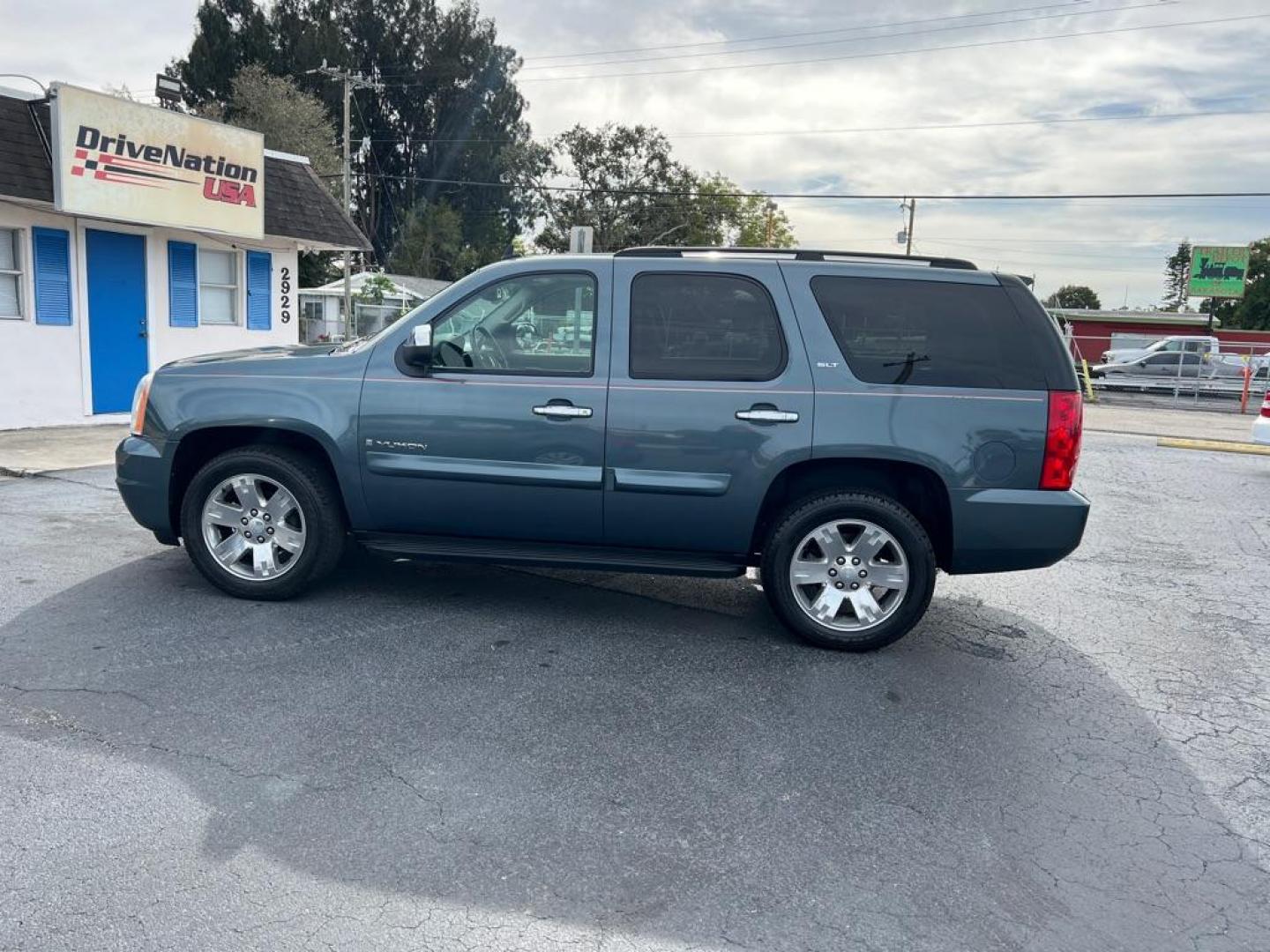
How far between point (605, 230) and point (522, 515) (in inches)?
2120

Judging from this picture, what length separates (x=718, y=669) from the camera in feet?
14.9

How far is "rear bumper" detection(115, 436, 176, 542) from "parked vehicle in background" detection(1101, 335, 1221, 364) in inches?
1138

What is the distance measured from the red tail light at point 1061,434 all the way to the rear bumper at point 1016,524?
122mm

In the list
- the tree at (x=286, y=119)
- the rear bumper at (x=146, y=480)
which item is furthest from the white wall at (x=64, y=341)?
the tree at (x=286, y=119)

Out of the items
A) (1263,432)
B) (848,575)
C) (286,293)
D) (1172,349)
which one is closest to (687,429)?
(848,575)

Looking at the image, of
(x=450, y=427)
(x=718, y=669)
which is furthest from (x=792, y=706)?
(x=450, y=427)

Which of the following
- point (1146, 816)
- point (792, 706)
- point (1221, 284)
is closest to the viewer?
point (1146, 816)

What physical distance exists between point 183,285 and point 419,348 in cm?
1075

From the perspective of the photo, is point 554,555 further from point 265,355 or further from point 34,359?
point 34,359

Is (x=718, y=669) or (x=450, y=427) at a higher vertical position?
(x=450, y=427)

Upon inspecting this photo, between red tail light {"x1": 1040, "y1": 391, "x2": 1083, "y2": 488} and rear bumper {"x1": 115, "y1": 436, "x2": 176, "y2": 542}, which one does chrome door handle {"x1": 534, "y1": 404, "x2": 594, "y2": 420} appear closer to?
rear bumper {"x1": 115, "y1": 436, "x2": 176, "y2": 542}

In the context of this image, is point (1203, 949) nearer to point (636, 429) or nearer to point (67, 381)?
point (636, 429)

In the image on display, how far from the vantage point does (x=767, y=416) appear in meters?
4.68

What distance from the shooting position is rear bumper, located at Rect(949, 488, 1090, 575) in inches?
183
